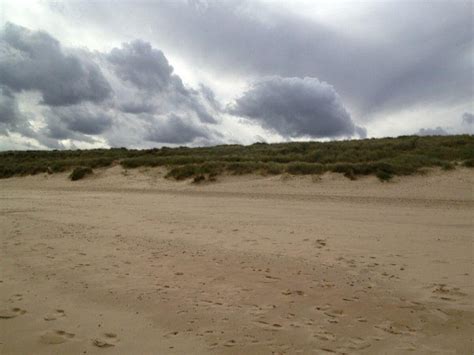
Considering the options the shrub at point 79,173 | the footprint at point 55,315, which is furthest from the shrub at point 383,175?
the shrub at point 79,173

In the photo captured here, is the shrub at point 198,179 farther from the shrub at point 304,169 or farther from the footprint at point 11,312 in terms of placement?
the footprint at point 11,312

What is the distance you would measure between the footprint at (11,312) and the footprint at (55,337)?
0.81 metres

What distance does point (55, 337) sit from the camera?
428cm

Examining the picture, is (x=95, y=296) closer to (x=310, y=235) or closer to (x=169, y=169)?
(x=310, y=235)

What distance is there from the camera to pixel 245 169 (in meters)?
21.8

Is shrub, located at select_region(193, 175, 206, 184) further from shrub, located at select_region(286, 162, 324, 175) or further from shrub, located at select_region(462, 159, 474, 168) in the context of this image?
shrub, located at select_region(462, 159, 474, 168)

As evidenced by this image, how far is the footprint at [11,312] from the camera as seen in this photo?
4.79 metres

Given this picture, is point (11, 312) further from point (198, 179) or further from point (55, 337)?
point (198, 179)

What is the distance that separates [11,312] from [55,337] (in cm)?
110

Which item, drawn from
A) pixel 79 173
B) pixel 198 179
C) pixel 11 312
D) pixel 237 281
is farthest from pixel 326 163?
pixel 11 312

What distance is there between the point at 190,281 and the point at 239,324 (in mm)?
1681

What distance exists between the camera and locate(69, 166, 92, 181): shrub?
2519cm

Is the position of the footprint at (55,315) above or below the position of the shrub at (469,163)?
below

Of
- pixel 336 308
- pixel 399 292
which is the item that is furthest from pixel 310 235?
pixel 336 308
